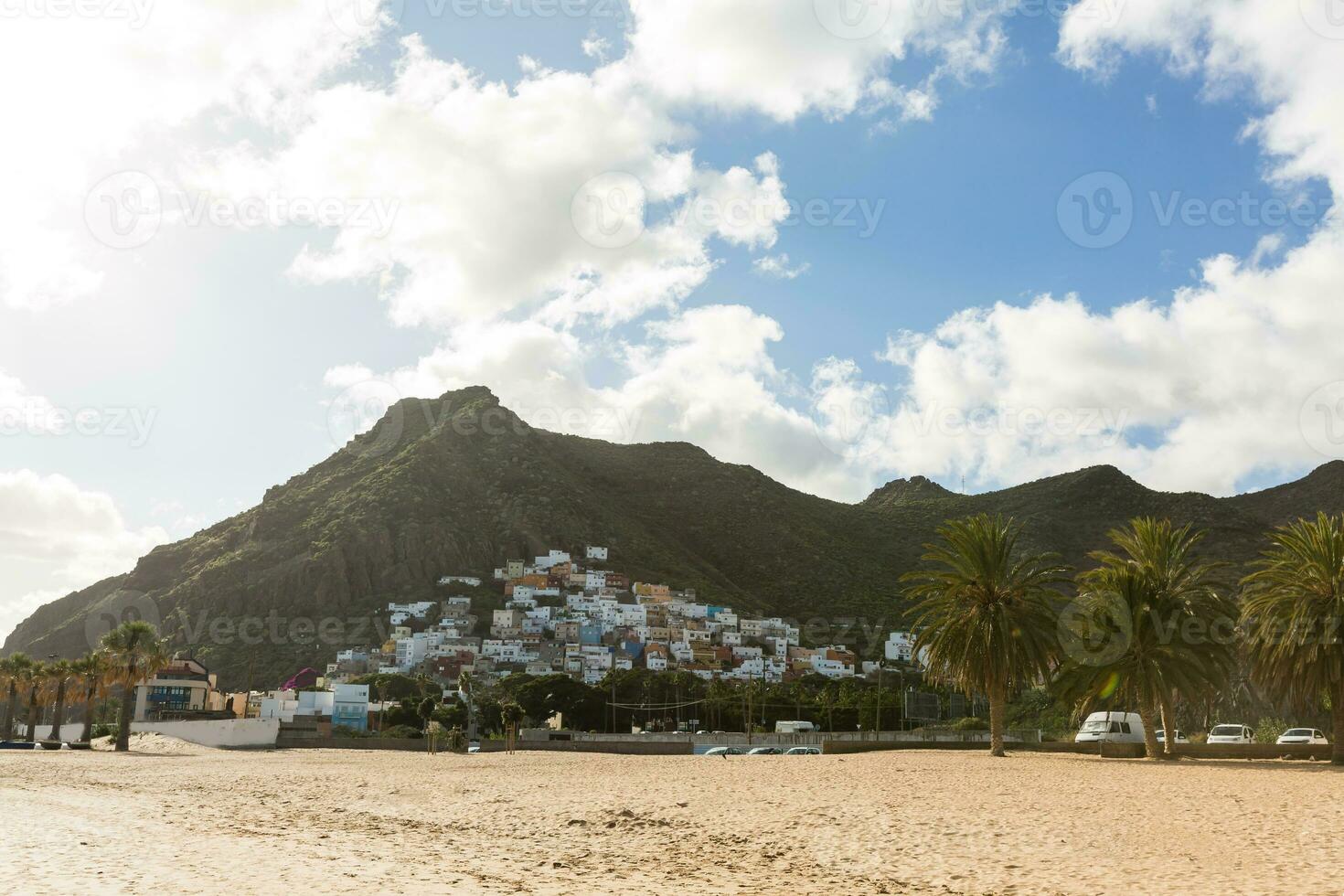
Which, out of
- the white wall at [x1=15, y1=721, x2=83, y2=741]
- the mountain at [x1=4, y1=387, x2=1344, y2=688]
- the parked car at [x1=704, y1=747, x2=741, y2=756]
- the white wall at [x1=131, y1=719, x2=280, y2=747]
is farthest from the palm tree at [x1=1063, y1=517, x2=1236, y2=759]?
the mountain at [x1=4, y1=387, x2=1344, y2=688]

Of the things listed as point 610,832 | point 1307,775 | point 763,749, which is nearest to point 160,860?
point 610,832

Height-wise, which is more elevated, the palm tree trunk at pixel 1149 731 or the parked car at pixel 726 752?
the palm tree trunk at pixel 1149 731

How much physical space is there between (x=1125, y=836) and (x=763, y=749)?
3549 cm

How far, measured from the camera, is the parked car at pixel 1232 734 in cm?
4692

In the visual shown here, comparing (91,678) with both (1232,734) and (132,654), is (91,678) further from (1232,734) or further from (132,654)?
(1232,734)

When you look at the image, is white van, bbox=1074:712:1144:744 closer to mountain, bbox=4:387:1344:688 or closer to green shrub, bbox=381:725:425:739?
green shrub, bbox=381:725:425:739

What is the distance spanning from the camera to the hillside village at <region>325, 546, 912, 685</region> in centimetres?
15362

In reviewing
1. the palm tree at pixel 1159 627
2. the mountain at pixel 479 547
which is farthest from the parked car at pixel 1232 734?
the mountain at pixel 479 547

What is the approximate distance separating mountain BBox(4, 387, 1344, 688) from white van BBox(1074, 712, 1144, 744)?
91890mm

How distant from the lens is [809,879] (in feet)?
45.8

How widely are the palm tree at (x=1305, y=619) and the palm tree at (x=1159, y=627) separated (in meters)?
1.36

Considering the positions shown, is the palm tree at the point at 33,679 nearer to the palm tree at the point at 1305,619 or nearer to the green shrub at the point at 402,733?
the green shrub at the point at 402,733

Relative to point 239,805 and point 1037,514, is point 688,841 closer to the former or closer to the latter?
point 239,805

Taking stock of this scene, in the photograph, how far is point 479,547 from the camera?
181375 millimetres
